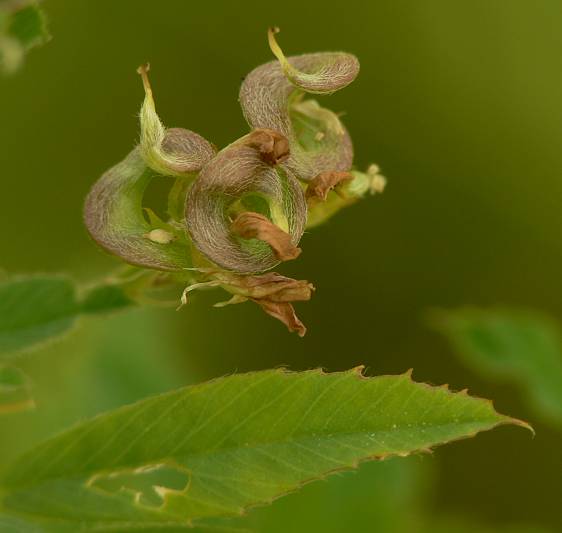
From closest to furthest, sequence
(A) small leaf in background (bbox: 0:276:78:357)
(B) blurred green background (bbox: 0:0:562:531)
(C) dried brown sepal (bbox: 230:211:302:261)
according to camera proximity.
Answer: (C) dried brown sepal (bbox: 230:211:302:261), (A) small leaf in background (bbox: 0:276:78:357), (B) blurred green background (bbox: 0:0:562:531)

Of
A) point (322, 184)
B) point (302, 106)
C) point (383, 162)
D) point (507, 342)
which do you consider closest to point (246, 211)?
point (322, 184)

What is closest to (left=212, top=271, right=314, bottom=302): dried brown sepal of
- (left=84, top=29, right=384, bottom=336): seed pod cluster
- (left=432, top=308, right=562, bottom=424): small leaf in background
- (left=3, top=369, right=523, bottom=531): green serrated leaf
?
(left=84, top=29, right=384, bottom=336): seed pod cluster

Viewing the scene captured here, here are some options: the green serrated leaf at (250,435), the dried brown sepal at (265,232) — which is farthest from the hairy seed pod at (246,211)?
the green serrated leaf at (250,435)

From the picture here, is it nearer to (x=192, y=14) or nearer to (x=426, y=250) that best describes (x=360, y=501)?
(x=426, y=250)

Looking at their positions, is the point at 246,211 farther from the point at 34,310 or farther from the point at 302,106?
the point at 34,310

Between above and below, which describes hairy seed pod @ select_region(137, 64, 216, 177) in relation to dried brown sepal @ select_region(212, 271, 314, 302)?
above

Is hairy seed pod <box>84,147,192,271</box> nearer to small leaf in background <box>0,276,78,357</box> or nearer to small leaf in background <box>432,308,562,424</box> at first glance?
small leaf in background <box>0,276,78,357</box>

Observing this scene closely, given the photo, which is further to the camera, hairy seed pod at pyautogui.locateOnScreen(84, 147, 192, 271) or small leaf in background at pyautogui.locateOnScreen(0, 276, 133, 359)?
small leaf in background at pyautogui.locateOnScreen(0, 276, 133, 359)

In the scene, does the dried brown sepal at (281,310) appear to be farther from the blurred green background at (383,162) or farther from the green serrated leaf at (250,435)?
the blurred green background at (383,162)
